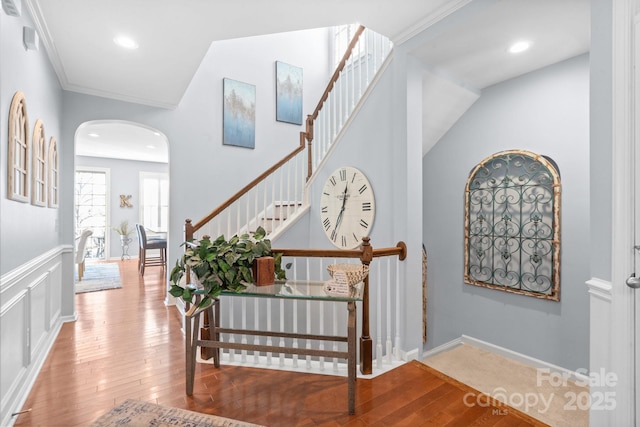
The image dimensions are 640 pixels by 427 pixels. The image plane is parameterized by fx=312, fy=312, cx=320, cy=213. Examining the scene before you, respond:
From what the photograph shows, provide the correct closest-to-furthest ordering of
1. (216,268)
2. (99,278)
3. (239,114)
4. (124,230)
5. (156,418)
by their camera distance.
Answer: (156,418)
(216,268)
(239,114)
(99,278)
(124,230)

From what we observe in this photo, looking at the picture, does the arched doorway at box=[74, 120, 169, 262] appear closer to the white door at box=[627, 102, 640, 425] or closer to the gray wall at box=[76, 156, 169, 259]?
the gray wall at box=[76, 156, 169, 259]

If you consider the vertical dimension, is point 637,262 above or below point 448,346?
above

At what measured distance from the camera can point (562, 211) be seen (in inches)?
110

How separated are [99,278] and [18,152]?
15.3 feet

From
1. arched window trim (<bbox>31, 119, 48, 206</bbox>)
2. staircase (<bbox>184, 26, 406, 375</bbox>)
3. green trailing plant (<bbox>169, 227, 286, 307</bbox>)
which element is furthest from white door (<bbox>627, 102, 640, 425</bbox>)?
arched window trim (<bbox>31, 119, 48, 206</bbox>)

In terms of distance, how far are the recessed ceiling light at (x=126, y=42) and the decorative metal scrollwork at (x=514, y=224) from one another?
3.51m

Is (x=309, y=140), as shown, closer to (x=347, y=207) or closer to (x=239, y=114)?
(x=347, y=207)

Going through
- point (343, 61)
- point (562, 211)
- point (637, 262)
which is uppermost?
point (343, 61)

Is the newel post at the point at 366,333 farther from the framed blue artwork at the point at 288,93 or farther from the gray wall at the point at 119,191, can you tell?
the gray wall at the point at 119,191

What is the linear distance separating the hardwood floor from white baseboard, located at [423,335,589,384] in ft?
4.08

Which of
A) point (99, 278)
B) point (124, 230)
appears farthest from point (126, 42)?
point (124, 230)

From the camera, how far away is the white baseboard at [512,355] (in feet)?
8.84

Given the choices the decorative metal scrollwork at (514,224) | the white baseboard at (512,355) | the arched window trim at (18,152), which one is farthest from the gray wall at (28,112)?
the decorative metal scrollwork at (514,224)

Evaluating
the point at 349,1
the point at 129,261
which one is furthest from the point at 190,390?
the point at 129,261
